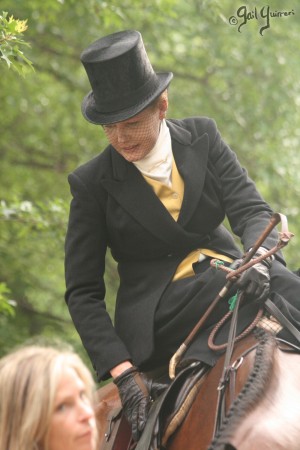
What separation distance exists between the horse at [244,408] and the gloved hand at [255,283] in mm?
152

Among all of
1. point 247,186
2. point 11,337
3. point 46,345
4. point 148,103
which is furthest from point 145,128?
point 11,337

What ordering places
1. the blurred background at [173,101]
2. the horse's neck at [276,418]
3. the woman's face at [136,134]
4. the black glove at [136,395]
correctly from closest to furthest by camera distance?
the horse's neck at [276,418] → the black glove at [136,395] → the woman's face at [136,134] → the blurred background at [173,101]

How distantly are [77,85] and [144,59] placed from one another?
7154mm

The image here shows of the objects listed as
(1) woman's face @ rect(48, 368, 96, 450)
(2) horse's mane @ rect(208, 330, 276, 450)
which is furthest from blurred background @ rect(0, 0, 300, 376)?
(1) woman's face @ rect(48, 368, 96, 450)

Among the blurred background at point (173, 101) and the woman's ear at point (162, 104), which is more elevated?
the woman's ear at point (162, 104)

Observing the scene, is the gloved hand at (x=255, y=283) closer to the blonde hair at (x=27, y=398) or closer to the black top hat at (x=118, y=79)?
the black top hat at (x=118, y=79)

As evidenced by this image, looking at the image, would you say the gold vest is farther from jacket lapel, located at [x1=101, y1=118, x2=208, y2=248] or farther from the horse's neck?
the horse's neck

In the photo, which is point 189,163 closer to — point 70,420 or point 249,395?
point 249,395

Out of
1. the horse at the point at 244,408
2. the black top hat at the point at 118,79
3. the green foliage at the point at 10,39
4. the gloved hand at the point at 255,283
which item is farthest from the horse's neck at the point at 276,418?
the green foliage at the point at 10,39

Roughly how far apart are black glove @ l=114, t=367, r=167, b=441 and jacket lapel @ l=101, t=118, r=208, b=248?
1.95 ft

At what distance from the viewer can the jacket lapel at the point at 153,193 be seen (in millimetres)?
4793

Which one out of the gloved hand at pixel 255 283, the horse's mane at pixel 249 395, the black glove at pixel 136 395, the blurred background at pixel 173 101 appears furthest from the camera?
the blurred background at pixel 173 101

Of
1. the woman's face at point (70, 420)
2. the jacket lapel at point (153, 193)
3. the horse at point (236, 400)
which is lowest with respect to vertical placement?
the horse at point (236, 400)

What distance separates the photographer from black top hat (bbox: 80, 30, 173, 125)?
15.4 feet
